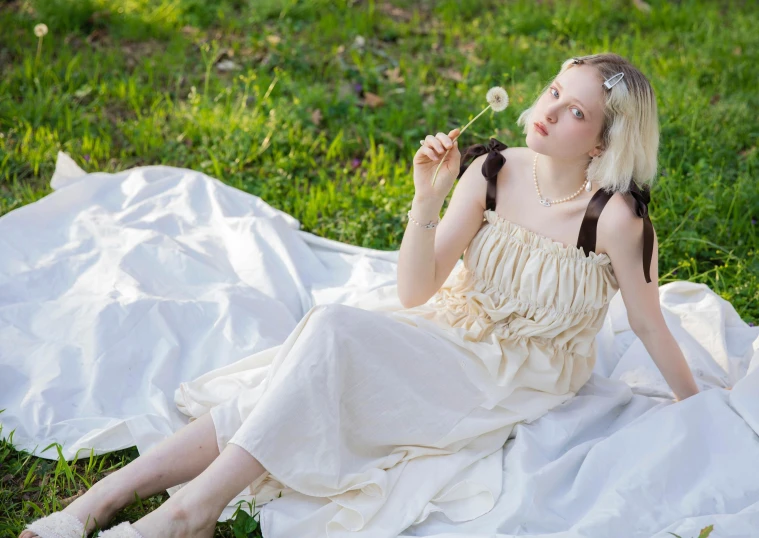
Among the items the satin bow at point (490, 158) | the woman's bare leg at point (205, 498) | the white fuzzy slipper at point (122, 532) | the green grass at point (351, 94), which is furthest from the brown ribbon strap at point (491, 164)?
the white fuzzy slipper at point (122, 532)

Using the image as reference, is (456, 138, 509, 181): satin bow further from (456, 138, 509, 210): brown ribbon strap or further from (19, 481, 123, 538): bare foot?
(19, 481, 123, 538): bare foot

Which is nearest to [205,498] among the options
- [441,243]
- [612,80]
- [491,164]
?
[441,243]

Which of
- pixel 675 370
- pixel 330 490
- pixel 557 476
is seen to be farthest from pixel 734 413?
pixel 330 490

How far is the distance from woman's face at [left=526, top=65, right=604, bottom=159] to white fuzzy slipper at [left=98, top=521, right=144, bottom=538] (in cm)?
170

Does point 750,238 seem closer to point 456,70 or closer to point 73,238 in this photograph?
A: point 456,70

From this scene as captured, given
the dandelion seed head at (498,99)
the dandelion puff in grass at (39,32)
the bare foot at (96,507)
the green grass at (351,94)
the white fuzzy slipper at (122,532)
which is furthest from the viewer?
the dandelion puff in grass at (39,32)

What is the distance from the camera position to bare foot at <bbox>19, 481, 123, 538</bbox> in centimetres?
246

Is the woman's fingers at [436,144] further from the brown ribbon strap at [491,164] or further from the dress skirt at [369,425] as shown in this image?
the dress skirt at [369,425]

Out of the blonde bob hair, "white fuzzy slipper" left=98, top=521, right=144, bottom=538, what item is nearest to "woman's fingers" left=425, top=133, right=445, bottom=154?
the blonde bob hair

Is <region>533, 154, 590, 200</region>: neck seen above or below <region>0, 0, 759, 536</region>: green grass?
above

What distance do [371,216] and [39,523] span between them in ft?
7.83

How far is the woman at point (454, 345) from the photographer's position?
251 centimetres

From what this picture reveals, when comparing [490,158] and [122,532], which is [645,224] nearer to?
[490,158]

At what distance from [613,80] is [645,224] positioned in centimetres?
48
